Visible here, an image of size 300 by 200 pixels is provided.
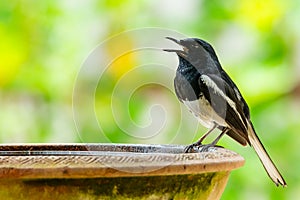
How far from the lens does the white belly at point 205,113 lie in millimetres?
1211

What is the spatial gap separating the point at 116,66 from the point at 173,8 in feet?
0.84

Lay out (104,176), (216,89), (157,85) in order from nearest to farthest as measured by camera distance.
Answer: (104,176), (216,89), (157,85)

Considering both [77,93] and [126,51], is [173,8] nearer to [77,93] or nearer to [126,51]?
[126,51]

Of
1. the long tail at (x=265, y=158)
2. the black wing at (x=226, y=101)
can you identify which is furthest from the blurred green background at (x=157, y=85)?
the black wing at (x=226, y=101)

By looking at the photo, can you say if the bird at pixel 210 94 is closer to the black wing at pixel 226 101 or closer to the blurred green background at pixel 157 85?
the black wing at pixel 226 101

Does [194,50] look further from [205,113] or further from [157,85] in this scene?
[157,85]

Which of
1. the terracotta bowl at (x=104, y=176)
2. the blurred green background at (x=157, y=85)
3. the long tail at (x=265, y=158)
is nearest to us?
the terracotta bowl at (x=104, y=176)

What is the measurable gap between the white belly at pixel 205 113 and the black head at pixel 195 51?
77 mm

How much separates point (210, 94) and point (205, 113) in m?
0.05

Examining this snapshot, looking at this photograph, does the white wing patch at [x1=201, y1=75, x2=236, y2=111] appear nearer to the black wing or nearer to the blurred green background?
the black wing

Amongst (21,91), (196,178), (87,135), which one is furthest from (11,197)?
(21,91)

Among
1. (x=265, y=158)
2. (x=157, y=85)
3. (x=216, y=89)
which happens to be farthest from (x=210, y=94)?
(x=157, y=85)

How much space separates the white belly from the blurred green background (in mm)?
490

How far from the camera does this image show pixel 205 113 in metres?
1.23
